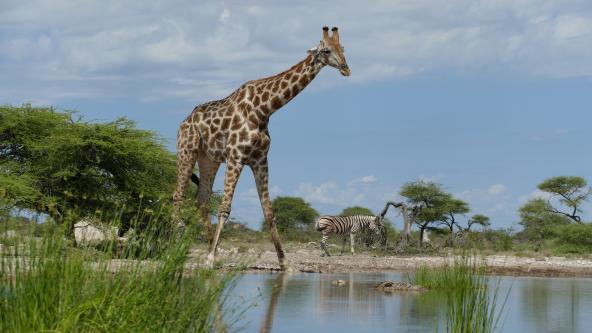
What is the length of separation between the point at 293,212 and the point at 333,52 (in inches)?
1442

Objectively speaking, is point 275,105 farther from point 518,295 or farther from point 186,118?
point 518,295

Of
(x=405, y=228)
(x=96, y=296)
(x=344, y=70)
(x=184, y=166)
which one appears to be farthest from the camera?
(x=405, y=228)

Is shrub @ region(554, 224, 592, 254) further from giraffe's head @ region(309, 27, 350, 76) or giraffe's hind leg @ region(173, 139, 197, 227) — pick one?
giraffe's head @ region(309, 27, 350, 76)

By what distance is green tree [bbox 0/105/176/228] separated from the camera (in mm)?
23422

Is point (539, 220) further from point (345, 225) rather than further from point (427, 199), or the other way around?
point (345, 225)

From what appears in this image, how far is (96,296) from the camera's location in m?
6.11

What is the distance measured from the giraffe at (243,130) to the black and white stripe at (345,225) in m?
14.0

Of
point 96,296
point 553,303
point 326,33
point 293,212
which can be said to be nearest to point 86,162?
point 326,33

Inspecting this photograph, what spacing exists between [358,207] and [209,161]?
38785 millimetres

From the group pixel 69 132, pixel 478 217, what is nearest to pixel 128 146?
pixel 69 132

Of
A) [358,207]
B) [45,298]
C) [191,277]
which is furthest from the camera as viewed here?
[358,207]

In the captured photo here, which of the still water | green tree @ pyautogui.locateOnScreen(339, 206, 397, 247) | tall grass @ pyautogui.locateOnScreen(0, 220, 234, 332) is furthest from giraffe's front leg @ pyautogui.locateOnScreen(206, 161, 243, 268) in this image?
green tree @ pyautogui.locateOnScreen(339, 206, 397, 247)

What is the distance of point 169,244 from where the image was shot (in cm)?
642

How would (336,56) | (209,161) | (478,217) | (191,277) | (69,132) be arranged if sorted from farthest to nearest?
(478,217), (69,132), (209,161), (336,56), (191,277)
